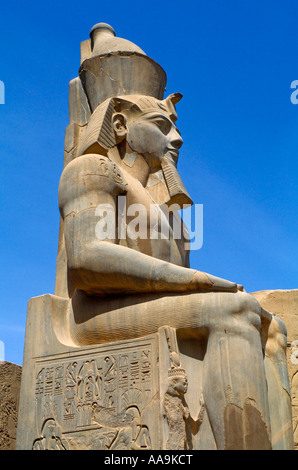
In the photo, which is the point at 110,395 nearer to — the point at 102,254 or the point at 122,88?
the point at 102,254

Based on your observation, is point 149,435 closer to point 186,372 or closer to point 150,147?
point 186,372

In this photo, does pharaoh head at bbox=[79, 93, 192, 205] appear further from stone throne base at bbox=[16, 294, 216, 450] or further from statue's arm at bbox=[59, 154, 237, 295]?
stone throne base at bbox=[16, 294, 216, 450]

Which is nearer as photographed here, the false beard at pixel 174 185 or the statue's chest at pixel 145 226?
the statue's chest at pixel 145 226

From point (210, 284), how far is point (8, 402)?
2321 mm

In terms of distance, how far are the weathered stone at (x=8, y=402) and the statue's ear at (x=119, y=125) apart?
2.24m

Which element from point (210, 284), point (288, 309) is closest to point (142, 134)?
point (210, 284)

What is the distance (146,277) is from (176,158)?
5.30ft

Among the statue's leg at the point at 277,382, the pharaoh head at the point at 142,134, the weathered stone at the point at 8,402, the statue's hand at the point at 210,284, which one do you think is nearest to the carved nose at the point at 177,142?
the pharaoh head at the point at 142,134

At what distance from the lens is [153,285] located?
5117 millimetres

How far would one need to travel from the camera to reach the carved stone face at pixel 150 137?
20.2 feet

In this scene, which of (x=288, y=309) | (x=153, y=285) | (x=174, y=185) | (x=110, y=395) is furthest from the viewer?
(x=288, y=309)

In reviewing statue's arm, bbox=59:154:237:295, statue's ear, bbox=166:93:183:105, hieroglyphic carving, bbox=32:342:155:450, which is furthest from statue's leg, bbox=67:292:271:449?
statue's ear, bbox=166:93:183:105

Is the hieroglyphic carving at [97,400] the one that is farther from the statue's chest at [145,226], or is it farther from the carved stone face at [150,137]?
the carved stone face at [150,137]
